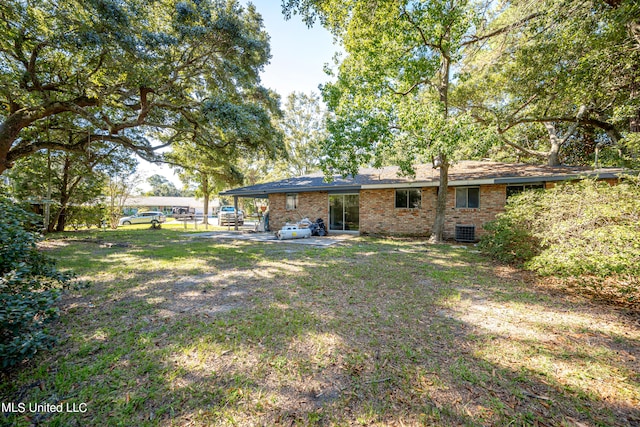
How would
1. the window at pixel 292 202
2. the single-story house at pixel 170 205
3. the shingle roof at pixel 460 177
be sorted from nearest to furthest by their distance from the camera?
1. the shingle roof at pixel 460 177
2. the window at pixel 292 202
3. the single-story house at pixel 170 205

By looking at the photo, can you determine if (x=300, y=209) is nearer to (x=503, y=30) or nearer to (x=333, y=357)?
(x=503, y=30)

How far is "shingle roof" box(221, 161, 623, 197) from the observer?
9289mm

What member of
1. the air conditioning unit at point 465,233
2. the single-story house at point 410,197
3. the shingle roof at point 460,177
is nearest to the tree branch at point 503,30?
the single-story house at point 410,197

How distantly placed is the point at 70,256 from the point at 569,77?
54.3 feet

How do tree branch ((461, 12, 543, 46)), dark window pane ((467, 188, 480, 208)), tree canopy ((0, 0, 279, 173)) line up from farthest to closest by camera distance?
dark window pane ((467, 188, 480, 208)) < tree branch ((461, 12, 543, 46)) < tree canopy ((0, 0, 279, 173))

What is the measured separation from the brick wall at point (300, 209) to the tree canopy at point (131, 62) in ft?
15.5

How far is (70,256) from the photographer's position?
737 centimetres

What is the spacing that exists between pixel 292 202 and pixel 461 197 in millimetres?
8907

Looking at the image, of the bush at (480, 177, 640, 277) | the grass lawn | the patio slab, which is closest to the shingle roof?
the patio slab

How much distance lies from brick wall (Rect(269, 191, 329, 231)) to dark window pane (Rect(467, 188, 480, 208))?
686cm

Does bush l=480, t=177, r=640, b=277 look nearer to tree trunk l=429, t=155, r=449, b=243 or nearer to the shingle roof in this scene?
tree trunk l=429, t=155, r=449, b=243

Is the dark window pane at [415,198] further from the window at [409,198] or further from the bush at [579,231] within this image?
the bush at [579,231]

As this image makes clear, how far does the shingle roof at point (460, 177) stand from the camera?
929 cm

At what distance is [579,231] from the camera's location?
174 inches
